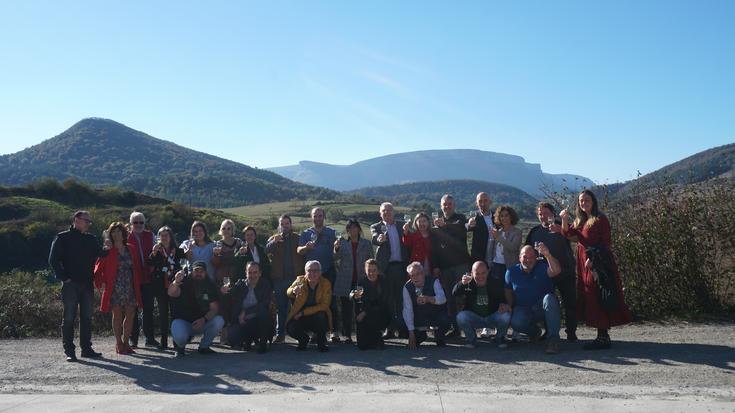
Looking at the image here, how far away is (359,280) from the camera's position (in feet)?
27.3

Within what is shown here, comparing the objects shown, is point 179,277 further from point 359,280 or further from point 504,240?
point 504,240

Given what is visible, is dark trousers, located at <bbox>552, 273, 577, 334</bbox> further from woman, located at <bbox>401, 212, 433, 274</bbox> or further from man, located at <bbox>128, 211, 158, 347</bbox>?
man, located at <bbox>128, 211, 158, 347</bbox>

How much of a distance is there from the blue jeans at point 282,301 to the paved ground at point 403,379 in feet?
2.44

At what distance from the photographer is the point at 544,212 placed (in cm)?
789

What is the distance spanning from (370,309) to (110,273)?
3570 mm

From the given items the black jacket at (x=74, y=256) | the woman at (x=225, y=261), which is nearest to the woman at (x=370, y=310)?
the woman at (x=225, y=261)

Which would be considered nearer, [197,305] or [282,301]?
[197,305]

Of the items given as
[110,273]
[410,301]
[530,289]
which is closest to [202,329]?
[110,273]

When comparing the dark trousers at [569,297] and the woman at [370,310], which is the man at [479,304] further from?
the woman at [370,310]

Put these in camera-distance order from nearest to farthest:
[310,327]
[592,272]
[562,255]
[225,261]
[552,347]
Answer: [552,347], [592,272], [562,255], [310,327], [225,261]

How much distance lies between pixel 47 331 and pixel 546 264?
8833mm

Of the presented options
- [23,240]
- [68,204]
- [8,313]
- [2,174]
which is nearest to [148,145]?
[2,174]

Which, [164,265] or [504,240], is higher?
[504,240]

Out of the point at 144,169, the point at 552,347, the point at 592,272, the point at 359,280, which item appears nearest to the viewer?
the point at 552,347
